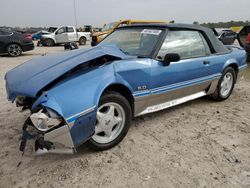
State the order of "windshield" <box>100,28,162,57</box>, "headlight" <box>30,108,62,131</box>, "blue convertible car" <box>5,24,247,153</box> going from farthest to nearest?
1. "windshield" <box>100,28,162,57</box>
2. "blue convertible car" <box>5,24,247,153</box>
3. "headlight" <box>30,108,62,131</box>

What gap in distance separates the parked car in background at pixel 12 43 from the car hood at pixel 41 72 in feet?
29.7

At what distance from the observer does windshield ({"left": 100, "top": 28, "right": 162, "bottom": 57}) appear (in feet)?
10.2

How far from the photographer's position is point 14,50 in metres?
10.9

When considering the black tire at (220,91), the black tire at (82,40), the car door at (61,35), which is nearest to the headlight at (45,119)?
the black tire at (220,91)

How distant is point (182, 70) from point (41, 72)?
75.5 inches

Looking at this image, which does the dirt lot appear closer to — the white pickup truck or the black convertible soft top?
the black convertible soft top

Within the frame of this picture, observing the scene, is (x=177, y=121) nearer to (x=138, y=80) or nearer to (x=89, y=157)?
(x=138, y=80)

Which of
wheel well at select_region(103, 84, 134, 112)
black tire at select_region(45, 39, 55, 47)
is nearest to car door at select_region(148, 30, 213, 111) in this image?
wheel well at select_region(103, 84, 134, 112)

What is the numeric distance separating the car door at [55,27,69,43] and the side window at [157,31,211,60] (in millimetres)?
15839

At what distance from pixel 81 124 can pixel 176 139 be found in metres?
1.34

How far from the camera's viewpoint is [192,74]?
11.3 ft

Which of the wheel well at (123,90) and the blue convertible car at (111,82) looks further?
the wheel well at (123,90)

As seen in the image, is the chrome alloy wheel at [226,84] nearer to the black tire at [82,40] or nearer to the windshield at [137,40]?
the windshield at [137,40]

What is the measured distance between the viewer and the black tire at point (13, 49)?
10.7 meters
